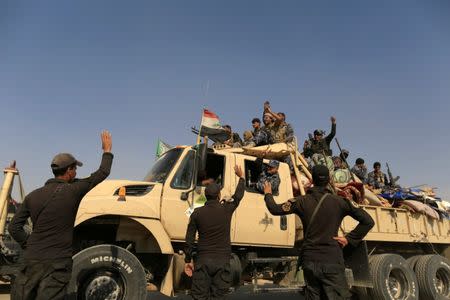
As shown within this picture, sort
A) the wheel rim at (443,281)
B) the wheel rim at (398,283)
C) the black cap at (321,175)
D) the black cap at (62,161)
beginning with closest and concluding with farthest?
1. the black cap at (62,161)
2. the black cap at (321,175)
3. the wheel rim at (398,283)
4. the wheel rim at (443,281)

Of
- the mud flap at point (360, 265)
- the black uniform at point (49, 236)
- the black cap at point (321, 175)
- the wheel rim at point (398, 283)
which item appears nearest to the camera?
the black uniform at point (49, 236)

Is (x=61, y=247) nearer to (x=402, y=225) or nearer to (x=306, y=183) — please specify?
(x=306, y=183)

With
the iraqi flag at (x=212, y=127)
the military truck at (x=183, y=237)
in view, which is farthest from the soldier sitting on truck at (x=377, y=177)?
the iraqi flag at (x=212, y=127)

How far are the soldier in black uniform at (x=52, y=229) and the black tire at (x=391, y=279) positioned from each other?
5545mm

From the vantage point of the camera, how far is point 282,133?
791cm

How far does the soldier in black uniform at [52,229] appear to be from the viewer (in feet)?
10.3

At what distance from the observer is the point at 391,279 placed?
7465 mm

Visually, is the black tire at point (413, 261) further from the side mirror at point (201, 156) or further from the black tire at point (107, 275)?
the black tire at point (107, 275)

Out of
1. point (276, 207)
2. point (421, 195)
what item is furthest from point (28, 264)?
point (421, 195)

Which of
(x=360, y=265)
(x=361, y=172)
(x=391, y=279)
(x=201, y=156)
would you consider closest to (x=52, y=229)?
(x=201, y=156)

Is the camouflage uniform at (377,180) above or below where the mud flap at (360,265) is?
above

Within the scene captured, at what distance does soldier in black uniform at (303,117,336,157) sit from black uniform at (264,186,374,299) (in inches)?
201

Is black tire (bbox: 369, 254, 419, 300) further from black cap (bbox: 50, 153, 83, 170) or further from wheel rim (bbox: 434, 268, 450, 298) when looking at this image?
black cap (bbox: 50, 153, 83, 170)

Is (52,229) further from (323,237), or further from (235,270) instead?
(235,270)
